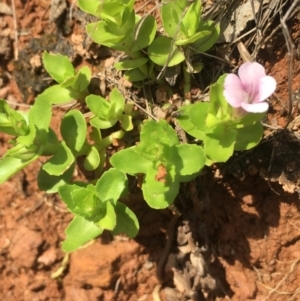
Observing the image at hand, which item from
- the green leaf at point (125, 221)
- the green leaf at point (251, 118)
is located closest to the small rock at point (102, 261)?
the green leaf at point (125, 221)

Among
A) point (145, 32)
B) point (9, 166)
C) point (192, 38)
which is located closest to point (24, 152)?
point (9, 166)

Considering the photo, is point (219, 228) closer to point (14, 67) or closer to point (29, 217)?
point (29, 217)

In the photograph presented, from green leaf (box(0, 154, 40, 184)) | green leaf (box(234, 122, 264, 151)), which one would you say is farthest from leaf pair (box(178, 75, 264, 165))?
green leaf (box(0, 154, 40, 184))

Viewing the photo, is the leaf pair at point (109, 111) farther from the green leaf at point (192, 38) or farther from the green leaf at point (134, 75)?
the green leaf at point (192, 38)

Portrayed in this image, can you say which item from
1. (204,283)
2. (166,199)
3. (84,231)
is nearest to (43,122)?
(84,231)

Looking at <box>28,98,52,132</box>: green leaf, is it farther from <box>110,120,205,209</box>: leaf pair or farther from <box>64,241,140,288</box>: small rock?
<box>64,241,140,288</box>: small rock

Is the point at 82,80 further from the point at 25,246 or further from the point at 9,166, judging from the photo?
the point at 25,246
